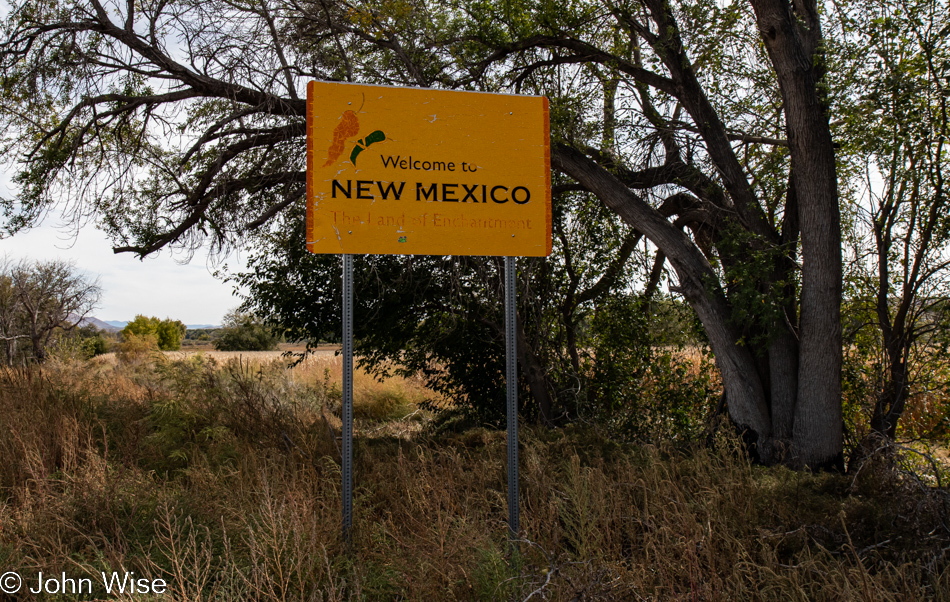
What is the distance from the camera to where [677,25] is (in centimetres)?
768

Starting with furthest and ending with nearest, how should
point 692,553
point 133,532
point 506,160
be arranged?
point 506,160 → point 133,532 → point 692,553

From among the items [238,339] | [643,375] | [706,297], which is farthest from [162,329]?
[706,297]

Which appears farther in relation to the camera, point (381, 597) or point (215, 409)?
point (215, 409)

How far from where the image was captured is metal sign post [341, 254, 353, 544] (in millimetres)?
4051

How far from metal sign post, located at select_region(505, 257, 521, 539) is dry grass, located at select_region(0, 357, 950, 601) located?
124 mm

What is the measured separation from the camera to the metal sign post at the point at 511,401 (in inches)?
164

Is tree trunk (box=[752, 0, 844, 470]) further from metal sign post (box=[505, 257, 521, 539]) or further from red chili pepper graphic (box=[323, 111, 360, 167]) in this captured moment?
red chili pepper graphic (box=[323, 111, 360, 167])

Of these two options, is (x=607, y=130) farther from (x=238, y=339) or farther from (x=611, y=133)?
(x=238, y=339)

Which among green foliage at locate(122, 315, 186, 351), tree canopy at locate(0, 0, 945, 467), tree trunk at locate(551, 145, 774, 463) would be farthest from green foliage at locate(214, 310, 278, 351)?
tree trunk at locate(551, 145, 774, 463)

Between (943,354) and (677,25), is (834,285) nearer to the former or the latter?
(943,354)

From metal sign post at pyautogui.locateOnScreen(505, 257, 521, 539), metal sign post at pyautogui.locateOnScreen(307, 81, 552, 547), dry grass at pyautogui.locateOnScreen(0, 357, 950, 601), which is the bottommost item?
dry grass at pyautogui.locateOnScreen(0, 357, 950, 601)

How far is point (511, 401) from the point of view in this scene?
4535mm

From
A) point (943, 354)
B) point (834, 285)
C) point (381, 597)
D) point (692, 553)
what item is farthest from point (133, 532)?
point (943, 354)

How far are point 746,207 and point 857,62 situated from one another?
6.25ft
